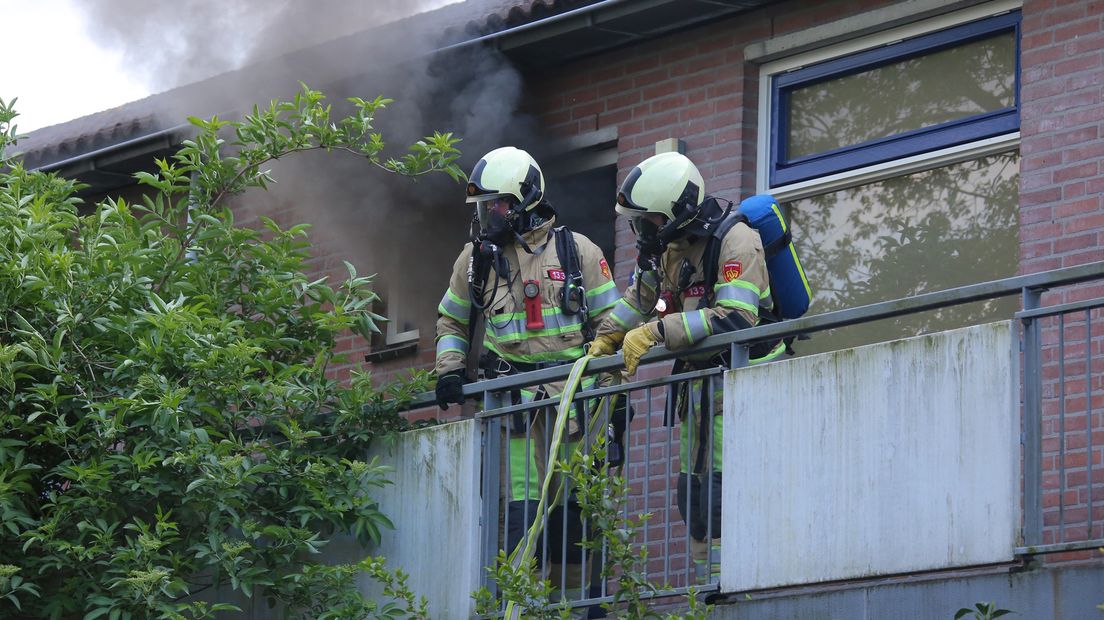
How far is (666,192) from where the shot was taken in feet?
25.5

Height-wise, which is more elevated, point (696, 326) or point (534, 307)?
point (534, 307)

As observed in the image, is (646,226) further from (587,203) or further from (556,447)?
(587,203)

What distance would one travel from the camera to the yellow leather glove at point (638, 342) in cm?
747

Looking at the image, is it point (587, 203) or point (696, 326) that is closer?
point (696, 326)

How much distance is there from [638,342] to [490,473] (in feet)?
3.72

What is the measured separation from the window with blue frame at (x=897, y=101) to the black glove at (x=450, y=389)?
2134 millimetres

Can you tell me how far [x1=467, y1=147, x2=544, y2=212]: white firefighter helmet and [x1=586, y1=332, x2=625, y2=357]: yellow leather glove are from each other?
2.70 feet

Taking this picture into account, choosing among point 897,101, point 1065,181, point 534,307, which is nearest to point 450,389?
point 534,307

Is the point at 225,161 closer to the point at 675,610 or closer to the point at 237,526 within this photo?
the point at 237,526

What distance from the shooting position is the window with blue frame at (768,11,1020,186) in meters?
8.82

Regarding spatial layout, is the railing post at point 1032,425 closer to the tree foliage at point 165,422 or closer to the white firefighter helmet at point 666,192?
the white firefighter helmet at point 666,192

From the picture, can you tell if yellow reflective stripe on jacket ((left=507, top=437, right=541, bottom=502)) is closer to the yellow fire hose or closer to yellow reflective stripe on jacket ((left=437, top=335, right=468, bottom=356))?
the yellow fire hose

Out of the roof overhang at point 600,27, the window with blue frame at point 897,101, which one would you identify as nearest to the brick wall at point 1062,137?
the window with blue frame at point 897,101

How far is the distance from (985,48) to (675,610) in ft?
9.57
